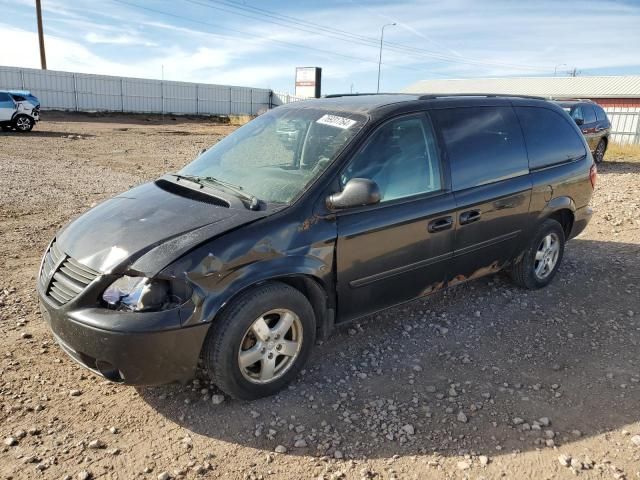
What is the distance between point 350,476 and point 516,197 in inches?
109

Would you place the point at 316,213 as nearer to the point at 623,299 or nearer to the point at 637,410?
the point at 637,410

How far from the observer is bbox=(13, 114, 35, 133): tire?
20.0 meters

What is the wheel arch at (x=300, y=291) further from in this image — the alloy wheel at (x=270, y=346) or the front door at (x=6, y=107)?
the front door at (x=6, y=107)

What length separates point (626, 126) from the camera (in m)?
27.7

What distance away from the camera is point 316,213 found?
3195mm

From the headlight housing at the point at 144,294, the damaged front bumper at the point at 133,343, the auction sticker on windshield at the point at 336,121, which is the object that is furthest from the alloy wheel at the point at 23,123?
the headlight housing at the point at 144,294

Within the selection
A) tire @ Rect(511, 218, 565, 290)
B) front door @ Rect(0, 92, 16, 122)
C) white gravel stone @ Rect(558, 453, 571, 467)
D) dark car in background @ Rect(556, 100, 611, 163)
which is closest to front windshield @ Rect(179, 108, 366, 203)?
white gravel stone @ Rect(558, 453, 571, 467)

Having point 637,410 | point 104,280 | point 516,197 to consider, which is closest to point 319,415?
point 104,280

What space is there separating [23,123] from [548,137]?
20.8 metres

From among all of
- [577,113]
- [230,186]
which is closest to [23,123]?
[577,113]

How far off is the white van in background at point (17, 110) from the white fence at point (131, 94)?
49.5ft

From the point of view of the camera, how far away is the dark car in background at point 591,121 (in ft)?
42.2

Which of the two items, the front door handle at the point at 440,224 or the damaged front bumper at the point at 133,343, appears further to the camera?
the front door handle at the point at 440,224

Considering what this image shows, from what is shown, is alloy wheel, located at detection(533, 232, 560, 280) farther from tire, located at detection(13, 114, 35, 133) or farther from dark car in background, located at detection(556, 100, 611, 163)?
tire, located at detection(13, 114, 35, 133)
